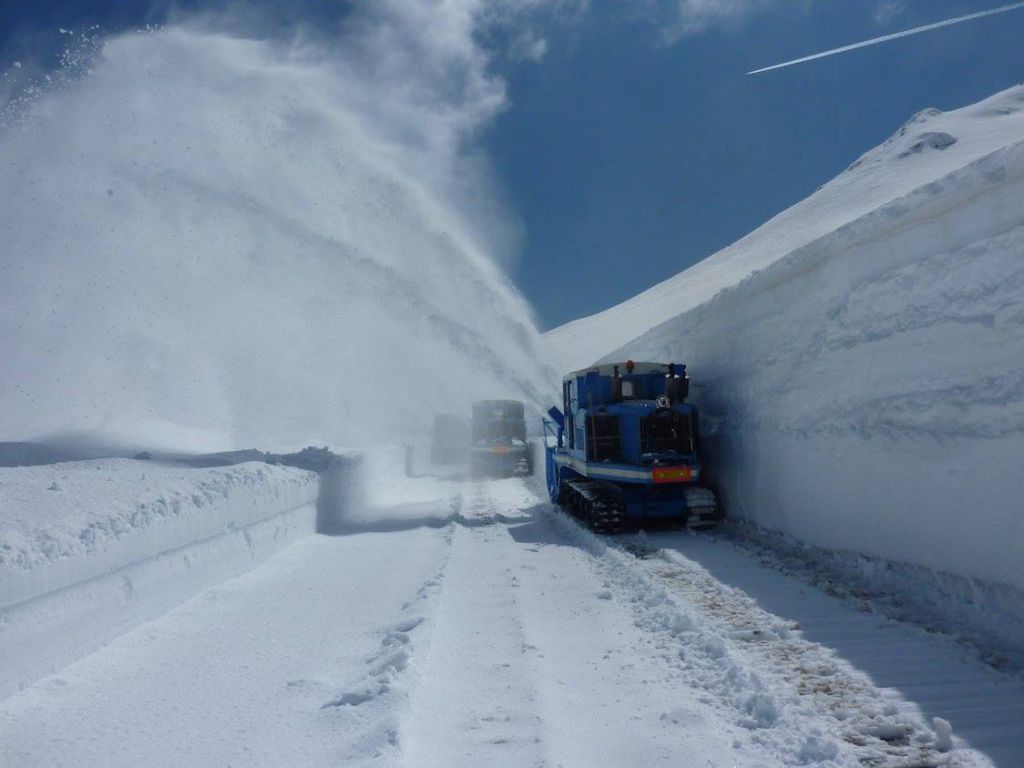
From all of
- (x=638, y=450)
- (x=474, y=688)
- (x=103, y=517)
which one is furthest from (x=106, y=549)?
(x=638, y=450)

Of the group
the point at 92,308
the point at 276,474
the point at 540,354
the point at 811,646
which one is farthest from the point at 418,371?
the point at 811,646

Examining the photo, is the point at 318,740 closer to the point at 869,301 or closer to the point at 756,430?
the point at 869,301

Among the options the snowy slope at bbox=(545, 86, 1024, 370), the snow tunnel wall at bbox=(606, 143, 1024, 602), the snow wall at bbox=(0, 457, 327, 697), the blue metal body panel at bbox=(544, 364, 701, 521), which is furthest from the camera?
the snowy slope at bbox=(545, 86, 1024, 370)

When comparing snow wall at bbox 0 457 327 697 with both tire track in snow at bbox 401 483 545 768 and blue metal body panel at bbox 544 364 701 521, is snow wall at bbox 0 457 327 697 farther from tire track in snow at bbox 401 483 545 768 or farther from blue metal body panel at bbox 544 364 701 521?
blue metal body panel at bbox 544 364 701 521

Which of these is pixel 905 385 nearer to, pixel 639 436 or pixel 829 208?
pixel 639 436

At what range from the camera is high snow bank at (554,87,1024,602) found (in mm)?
6434

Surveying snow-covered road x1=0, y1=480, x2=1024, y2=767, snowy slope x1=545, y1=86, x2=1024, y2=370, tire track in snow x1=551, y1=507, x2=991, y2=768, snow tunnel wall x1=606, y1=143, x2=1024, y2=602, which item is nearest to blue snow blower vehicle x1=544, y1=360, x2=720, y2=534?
snow tunnel wall x1=606, y1=143, x2=1024, y2=602

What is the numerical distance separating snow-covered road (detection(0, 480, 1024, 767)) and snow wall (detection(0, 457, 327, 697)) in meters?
0.21

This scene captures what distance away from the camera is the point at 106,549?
6.01 m

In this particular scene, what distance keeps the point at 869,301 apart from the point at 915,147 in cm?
12264

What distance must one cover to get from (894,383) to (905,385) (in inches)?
7.8

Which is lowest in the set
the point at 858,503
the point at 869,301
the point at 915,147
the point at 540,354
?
the point at 858,503

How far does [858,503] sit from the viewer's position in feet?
28.8

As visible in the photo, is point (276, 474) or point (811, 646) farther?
point (276, 474)
